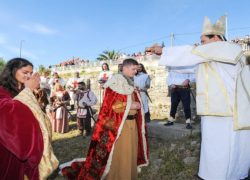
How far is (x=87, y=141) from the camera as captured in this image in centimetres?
917

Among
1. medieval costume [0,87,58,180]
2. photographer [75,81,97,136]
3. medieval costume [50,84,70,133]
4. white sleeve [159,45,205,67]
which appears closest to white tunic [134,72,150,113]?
photographer [75,81,97,136]

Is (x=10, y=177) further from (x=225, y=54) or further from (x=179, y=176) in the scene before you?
(x=179, y=176)

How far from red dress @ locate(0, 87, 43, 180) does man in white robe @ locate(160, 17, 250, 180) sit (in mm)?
1834

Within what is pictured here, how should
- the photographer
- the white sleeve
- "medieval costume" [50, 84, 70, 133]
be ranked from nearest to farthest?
the white sleeve → the photographer → "medieval costume" [50, 84, 70, 133]

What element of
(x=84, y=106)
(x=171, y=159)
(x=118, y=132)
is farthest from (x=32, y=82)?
(x=84, y=106)

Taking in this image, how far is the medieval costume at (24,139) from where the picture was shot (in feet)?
7.88

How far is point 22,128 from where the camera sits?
2.44 meters

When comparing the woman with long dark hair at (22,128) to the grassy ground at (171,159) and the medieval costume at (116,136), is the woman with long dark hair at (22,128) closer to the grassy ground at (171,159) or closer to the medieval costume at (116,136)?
the medieval costume at (116,136)

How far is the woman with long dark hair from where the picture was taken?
2404mm

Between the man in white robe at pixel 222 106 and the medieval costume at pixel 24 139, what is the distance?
5.63ft

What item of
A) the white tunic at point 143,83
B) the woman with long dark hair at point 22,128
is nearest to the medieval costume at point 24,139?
the woman with long dark hair at point 22,128

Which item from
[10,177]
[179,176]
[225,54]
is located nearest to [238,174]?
[225,54]

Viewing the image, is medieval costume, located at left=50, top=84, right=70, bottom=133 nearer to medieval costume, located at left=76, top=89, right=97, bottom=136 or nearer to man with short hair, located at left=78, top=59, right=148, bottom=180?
medieval costume, located at left=76, top=89, right=97, bottom=136

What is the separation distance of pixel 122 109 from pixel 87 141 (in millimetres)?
4374
